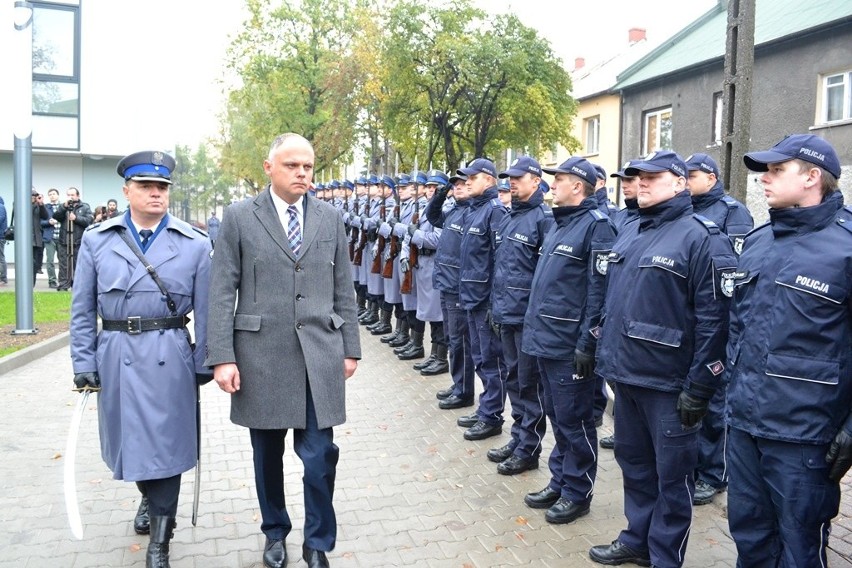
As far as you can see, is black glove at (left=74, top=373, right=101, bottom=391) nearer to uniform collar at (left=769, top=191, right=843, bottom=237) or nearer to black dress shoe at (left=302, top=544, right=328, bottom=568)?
black dress shoe at (left=302, top=544, right=328, bottom=568)

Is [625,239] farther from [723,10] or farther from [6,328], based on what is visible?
[723,10]

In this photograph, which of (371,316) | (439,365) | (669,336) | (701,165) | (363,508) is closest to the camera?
(669,336)

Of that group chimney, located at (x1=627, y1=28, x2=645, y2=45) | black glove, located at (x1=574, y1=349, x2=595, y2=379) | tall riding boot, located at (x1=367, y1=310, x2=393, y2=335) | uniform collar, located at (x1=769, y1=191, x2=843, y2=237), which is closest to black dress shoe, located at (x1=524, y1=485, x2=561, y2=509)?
black glove, located at (x1=574, y1=349, x2=595, y2=379)

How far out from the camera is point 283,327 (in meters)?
3.94

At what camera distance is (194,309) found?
418 cm

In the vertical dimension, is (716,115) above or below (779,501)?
above

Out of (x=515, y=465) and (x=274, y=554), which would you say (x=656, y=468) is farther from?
(x=274, y=554)

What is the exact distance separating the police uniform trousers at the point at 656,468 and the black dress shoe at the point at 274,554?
186 centimetres

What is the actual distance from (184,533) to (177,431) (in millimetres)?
922

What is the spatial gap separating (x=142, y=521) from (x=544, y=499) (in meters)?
2.47

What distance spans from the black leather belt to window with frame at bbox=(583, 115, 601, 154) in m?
28.2

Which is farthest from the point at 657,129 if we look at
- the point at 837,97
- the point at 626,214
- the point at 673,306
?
the point at 673,306

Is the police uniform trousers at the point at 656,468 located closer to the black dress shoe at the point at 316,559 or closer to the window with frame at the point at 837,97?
the black dress shoe at the point at 316,559

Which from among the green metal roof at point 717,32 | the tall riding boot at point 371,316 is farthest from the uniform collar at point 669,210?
the green metal roof at point 717,32
